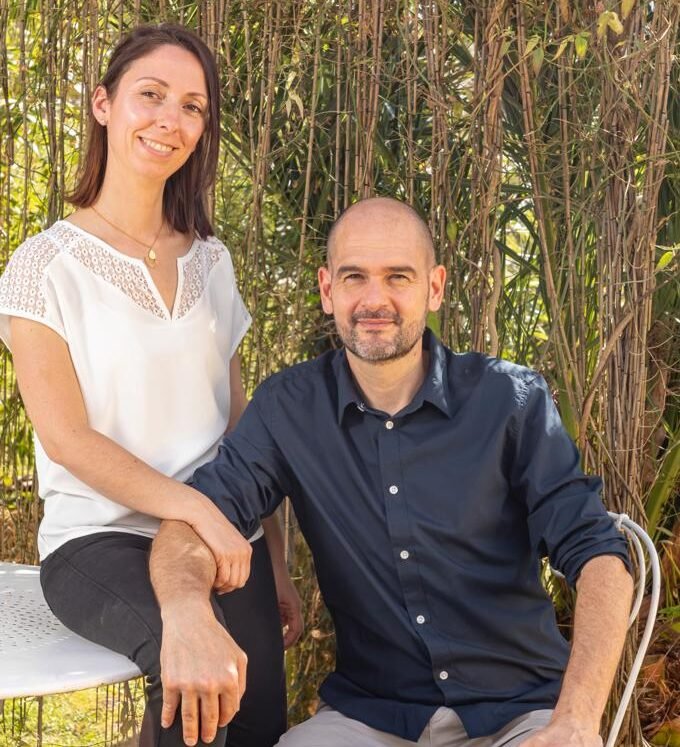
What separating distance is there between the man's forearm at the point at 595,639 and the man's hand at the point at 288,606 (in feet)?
2.42

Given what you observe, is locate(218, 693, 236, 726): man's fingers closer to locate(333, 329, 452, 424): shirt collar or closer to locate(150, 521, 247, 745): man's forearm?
locate(150, 521, 247, 745): man's forearm

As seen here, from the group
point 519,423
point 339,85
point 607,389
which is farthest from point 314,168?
point 519,423

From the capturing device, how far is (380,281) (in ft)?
7.11

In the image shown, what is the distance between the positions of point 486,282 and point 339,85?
573 mm

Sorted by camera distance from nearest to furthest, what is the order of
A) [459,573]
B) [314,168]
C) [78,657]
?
[78,657] < [459,573] < [314,168]

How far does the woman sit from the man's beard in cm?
34

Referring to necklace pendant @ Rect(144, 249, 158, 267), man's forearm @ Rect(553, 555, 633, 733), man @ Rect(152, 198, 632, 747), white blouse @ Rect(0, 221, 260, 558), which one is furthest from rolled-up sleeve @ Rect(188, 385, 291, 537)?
man's forearm @ Rect(553, 555, 633, 733)

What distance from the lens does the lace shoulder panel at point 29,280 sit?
2.08 m

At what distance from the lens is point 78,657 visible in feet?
6.39

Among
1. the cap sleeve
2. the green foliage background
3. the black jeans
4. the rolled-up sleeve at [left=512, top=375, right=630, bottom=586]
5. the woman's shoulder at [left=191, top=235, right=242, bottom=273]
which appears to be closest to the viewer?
the black jeans

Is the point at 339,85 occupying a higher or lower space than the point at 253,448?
higher

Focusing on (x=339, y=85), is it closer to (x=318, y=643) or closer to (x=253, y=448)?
(x=253, y=448)

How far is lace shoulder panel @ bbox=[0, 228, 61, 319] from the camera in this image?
2.08 metres

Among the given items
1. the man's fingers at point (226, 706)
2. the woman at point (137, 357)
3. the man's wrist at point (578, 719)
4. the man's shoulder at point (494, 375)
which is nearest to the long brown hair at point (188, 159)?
the woman at point (137, 357)
